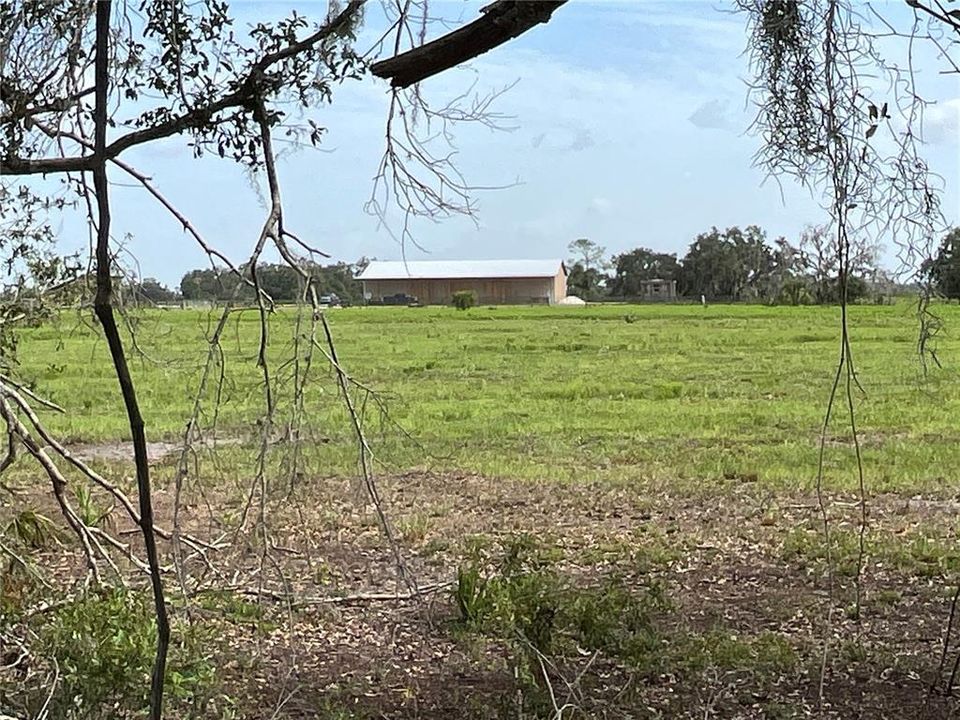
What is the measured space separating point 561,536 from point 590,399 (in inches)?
151

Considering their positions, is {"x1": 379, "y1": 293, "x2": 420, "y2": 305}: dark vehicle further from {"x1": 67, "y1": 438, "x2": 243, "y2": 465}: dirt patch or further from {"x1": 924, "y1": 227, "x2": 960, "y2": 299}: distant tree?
{"x1": 924, "y1": 227, "x2": 960, "y2": 299}: distant tree

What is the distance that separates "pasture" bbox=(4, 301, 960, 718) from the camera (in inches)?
99.1

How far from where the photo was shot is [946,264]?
1.87 metres

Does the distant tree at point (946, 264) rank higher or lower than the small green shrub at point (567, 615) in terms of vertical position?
higher

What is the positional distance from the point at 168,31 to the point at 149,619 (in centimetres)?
115

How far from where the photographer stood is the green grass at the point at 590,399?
279 cm

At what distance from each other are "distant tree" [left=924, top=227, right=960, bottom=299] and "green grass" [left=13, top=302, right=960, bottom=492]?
176 mm

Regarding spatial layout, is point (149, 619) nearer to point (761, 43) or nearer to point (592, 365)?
point (761, 43)

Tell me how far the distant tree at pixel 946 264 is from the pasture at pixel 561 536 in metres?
0.11

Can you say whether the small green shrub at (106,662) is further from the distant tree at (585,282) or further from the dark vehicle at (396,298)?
the distant tree at (585,282)

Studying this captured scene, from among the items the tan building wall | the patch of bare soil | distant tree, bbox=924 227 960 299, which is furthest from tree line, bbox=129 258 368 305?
the tan building wall

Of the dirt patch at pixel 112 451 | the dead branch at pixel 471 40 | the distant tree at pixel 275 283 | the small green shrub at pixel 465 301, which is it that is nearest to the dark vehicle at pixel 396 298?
the dirt patch at pixel 112 451

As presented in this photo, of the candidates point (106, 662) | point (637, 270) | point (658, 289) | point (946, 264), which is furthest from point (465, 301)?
point (946, 264)

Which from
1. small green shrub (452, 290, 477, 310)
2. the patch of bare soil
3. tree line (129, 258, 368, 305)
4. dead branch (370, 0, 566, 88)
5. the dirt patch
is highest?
dead branch (370, 0, 566, 88)
